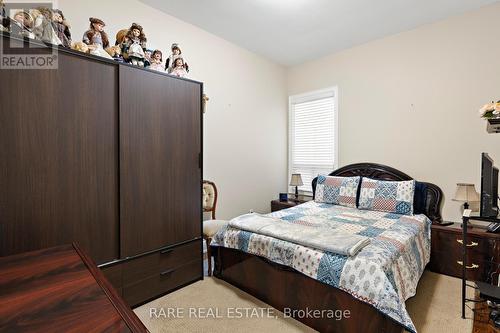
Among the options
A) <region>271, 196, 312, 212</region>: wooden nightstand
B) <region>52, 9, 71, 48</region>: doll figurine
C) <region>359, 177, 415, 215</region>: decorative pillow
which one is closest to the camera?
<region>52, 9, 71, 48</region>: doll figurine

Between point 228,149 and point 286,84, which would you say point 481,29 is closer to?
point 286,84

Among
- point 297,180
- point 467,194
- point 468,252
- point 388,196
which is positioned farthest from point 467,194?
point 297,180

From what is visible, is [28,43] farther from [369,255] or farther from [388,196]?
[388,196]

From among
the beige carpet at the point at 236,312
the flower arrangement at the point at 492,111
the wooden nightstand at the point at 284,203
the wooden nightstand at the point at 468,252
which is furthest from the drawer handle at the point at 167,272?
the flower arrangement at the point at 492,111

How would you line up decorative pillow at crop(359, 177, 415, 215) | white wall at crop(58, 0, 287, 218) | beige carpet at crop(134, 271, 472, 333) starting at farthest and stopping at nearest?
decorative pillow at crop(359, 177, 415, 215) → white wall at crop(58, 0, 287, 218) → beige carpet at crop(134, 271, 472, 333)

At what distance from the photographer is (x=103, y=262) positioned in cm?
185

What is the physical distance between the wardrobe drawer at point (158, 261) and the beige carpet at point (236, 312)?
0.25 m

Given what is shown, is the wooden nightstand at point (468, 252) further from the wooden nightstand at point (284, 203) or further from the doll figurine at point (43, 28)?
the doll figurine at point (43, 28)

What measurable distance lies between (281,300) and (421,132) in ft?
8.64

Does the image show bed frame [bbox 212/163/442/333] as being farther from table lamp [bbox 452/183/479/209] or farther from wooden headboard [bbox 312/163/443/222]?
wooden headboard [bbox 312/163/443/222]

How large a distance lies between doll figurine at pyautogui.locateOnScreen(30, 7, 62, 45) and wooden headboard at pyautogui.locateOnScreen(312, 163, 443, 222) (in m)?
3.42

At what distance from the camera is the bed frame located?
5.15 ft

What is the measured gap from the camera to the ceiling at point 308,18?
2.64 meters

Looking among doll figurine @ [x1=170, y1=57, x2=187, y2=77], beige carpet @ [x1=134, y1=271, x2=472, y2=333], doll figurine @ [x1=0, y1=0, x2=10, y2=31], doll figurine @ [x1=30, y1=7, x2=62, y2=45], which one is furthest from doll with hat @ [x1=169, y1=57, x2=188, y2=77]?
beige carpet @ [x1=134, y1=271, x2=472, y2=333]
